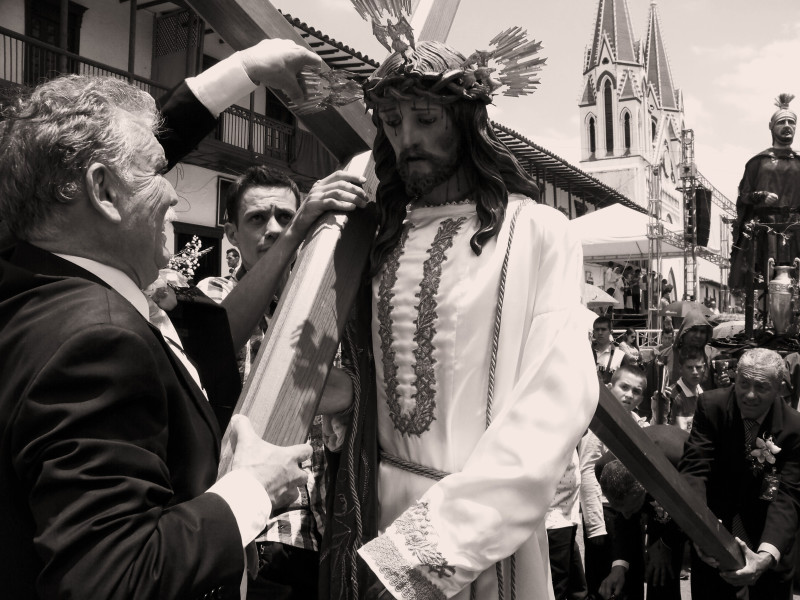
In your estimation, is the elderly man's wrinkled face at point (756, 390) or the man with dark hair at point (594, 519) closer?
the elderly man's wrinkled face at point (756, 390)

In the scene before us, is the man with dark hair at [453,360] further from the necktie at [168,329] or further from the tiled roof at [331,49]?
the tiled roof at [331,49]

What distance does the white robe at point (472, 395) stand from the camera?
4.91 feet

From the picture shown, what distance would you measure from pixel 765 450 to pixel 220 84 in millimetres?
2939

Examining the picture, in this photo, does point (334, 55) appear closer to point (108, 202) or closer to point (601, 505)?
point (601, 505)

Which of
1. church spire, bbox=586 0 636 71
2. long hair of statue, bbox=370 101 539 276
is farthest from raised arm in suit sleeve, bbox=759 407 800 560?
church spire, bbox=586 0 636 71

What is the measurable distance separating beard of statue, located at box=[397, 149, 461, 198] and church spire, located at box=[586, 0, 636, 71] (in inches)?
2436

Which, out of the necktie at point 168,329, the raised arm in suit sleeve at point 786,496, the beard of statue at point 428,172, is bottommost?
the raised arm in suit sleeve at point 786,496

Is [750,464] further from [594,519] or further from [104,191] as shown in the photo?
[104,191]

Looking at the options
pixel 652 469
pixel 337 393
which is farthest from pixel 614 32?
pixel 337 393

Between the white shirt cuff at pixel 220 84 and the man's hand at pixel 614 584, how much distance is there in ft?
9.83

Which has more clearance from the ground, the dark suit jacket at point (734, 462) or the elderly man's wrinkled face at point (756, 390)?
the elderly man's wrinkled face at point (756, 390)

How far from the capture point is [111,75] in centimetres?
1182

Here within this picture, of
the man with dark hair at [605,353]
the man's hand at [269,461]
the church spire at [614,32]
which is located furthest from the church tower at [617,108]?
the man's hand at [269,461]

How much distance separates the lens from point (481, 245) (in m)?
1.73
